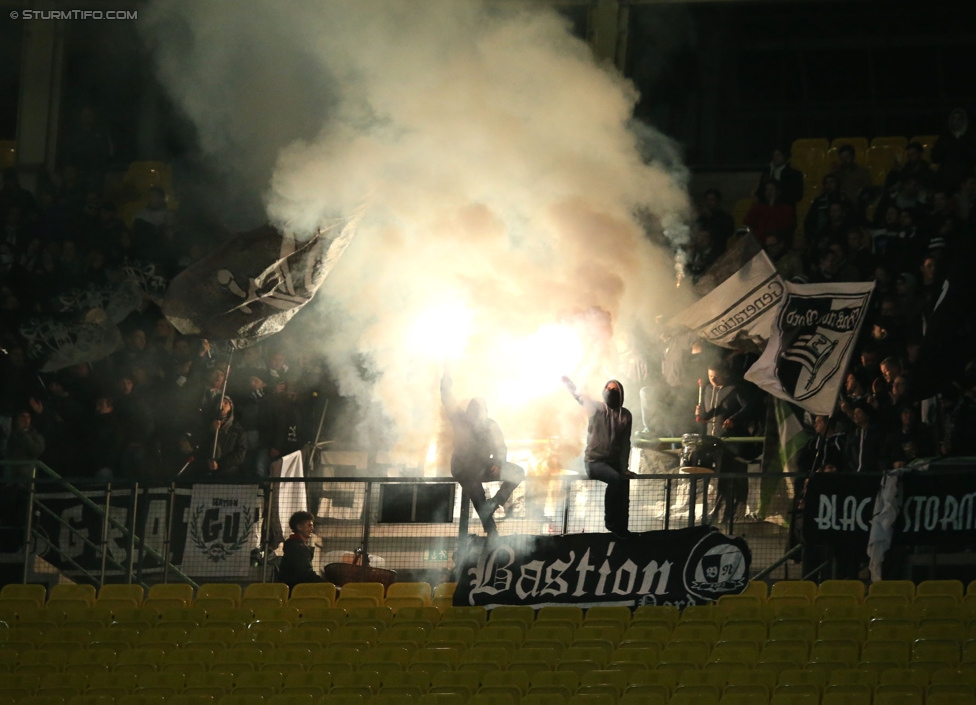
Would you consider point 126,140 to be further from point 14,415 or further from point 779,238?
point 779,238

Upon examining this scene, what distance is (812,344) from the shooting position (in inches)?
484

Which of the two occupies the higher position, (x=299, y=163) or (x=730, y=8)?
(x=730, y=8)

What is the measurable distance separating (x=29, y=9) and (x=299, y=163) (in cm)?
627

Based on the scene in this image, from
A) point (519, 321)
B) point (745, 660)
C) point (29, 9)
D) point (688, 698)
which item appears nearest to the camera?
point (688, 698)

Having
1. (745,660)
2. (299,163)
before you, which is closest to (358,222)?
(299,163)

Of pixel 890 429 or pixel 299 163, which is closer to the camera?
pixel 890 429

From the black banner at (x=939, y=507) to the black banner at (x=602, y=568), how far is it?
3.92ft

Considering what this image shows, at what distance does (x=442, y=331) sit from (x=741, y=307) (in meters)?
2.58

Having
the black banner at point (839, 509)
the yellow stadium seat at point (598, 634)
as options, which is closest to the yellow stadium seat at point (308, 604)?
the yellow stadium seat at point (598, 634)

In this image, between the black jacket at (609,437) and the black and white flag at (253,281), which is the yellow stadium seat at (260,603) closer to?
the black jacket at (609,437)

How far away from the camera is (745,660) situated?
9.16m

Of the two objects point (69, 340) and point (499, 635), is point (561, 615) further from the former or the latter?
point (69, 340)

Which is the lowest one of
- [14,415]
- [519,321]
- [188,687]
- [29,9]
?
[188,687]

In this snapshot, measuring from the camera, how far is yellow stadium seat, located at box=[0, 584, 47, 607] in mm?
11125
